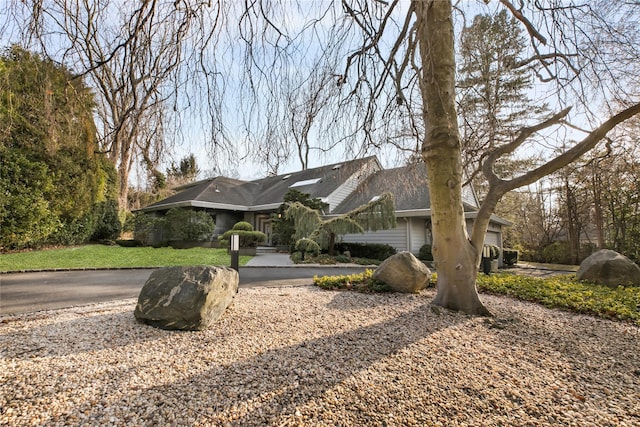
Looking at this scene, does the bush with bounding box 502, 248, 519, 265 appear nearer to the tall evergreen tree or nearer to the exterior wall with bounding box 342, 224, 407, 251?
the exterior wall with bounding box 342, 224, 407, 251

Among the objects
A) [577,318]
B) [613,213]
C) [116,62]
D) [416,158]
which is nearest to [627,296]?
[577,318]

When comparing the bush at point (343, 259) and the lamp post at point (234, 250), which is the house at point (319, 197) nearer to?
the bush at point (343, 259)

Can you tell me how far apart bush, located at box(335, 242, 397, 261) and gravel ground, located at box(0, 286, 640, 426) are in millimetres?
9782

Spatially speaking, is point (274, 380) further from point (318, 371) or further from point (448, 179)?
point (448, 179)

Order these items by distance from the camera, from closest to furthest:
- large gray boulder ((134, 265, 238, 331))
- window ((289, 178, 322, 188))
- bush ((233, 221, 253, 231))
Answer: large gray boulder ((134, 265, 238, 331)) < bush ((233, 221, 253, 231)) < window ((289, 178, 322, 188))

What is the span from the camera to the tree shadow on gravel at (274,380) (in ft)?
6.12

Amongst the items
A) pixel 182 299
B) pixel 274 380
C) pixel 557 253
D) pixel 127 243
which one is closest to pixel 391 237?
pixel 557 253

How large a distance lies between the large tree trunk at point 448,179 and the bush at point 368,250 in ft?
30.2

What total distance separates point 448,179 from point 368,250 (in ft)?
33.7

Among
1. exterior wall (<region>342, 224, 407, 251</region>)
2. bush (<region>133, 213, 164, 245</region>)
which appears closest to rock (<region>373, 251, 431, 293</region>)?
exterior wall (<region>342, 224, 407, 251</region>)

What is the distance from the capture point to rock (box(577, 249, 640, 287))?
6832mm

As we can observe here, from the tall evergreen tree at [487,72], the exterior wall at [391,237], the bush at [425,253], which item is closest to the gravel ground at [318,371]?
the tall evergreen tree at [487,72]

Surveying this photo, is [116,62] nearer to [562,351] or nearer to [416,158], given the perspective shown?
[416,158]

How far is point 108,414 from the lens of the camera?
1.79 m
